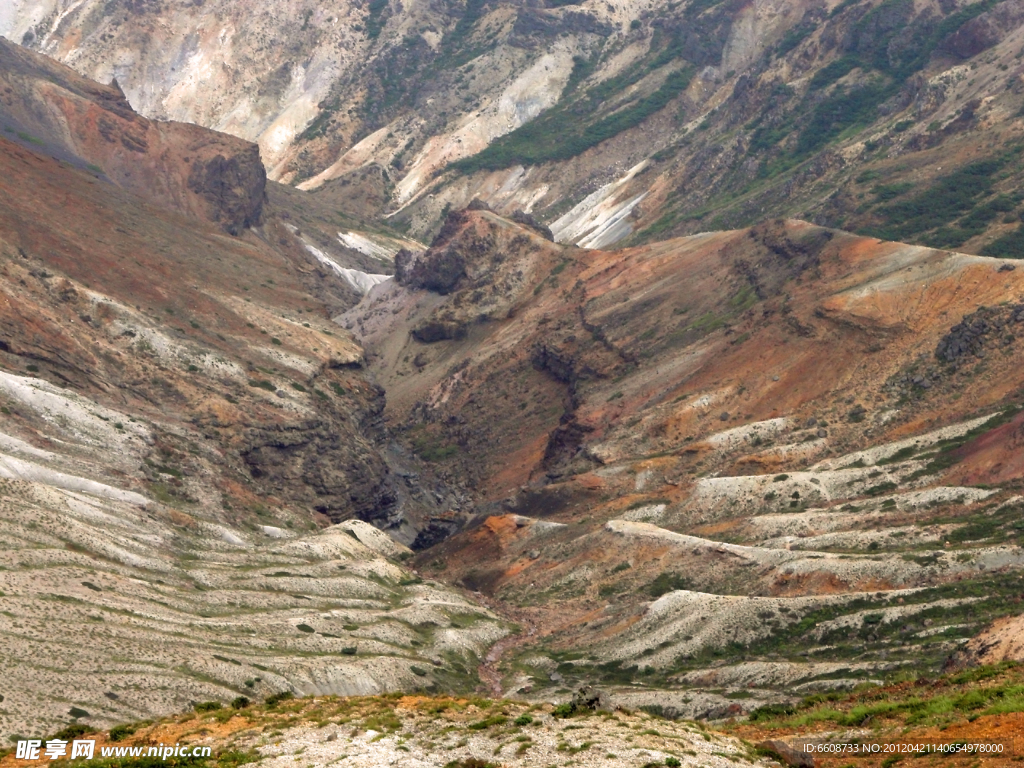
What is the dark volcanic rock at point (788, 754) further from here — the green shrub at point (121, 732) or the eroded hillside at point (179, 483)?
the eroded hillside at point (179, 483)

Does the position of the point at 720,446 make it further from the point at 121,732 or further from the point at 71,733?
the point at 121,732

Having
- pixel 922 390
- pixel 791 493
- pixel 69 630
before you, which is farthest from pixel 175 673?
pixel 922 390

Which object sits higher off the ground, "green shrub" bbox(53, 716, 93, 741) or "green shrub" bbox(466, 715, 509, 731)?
"green shrub" bbox(53, 716, 93, 741)

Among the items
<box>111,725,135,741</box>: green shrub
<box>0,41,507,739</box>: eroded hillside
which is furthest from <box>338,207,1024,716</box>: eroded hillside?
<box>111,725,135,741</box>: green shrub

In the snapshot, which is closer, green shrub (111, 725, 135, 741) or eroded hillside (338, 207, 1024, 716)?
green shrub (111, 725, 135, 741)

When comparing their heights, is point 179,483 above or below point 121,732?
above

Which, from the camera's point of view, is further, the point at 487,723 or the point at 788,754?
the point at 487,723

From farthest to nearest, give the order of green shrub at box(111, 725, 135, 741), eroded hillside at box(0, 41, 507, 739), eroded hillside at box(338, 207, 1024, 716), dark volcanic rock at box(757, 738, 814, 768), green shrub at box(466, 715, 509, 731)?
eroded hillside at box(338, 207, 1024, 716) < eroded hillside at box(0, 41, 507, 739) < green shrub at box(111, 725, 135, 741) < green shrub at box(466, 715, 509, 731) < dark volcanic rock at box(757, 738, 814, 768)

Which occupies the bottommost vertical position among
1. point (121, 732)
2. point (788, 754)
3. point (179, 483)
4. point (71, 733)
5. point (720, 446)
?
point (788, 754)

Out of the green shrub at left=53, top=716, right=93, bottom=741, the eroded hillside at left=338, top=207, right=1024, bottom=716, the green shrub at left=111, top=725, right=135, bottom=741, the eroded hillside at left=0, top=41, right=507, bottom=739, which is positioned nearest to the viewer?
the green shrub at left=111, top=725, right=135, bottom=741

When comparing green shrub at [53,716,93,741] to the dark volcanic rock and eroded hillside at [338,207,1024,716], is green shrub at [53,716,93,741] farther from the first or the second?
eroded hillside at [338,207,1024,716]

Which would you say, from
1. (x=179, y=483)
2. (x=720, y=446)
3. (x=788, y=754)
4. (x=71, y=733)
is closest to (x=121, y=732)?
(x=71, y=733)
